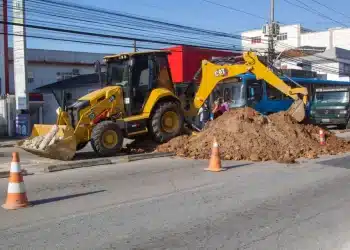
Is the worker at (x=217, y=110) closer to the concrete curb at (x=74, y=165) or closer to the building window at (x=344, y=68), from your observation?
the concrete curb at (x=74, y=165)

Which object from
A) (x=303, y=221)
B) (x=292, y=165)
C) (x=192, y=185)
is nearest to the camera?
(x=303, y=221)

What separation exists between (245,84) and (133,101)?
994 centimetres

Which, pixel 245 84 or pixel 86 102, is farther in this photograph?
pixel 245 84

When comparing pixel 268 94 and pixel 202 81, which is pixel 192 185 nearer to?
→ pixel 202 81

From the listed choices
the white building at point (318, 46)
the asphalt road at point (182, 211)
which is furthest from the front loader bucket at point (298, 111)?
the white building at point (318, 46)

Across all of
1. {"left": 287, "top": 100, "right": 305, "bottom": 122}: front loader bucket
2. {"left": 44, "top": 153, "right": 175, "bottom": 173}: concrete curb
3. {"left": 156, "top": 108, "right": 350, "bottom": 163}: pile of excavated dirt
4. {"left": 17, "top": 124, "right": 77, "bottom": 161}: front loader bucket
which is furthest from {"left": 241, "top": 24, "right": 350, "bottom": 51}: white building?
{"left": 17, "top": 124, "right": 77, "bottom": 161}: front loader bucket

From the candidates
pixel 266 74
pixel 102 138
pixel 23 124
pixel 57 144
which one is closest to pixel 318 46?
pixel 23 124

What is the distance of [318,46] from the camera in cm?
8362

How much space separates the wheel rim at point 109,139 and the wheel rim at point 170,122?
6.16ft

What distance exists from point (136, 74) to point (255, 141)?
4.15 m

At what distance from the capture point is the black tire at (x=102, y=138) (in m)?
12.8

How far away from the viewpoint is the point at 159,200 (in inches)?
306

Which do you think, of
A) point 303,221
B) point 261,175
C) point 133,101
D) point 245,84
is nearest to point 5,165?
point 133,101

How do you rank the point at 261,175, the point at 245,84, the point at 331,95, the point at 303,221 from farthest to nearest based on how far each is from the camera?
the point at 331,95 → the point at 245,84 → the point at 261,175 → the point at 303,221
